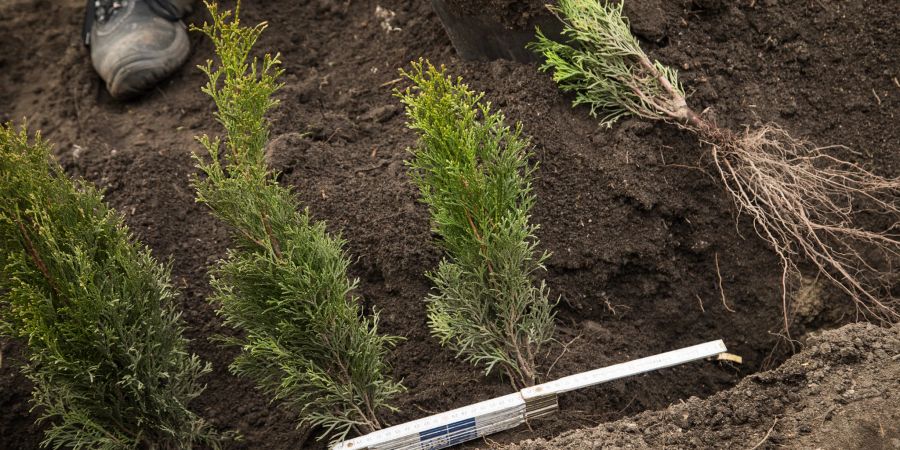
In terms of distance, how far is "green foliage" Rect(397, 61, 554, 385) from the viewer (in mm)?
3576

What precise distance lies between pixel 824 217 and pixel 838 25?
3.51 ft

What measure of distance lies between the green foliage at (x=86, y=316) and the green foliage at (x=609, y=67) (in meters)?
2.18

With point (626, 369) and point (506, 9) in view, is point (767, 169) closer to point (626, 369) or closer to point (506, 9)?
point (626, 369)

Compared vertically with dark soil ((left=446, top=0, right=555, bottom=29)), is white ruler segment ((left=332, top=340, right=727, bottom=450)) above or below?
below

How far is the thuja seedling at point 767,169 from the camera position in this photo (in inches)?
164

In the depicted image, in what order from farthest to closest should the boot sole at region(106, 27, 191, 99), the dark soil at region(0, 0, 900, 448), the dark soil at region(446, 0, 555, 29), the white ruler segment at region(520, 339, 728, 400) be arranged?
1. the boot sole at region(106, 27, 191, 99)
2. the dark soil at region(446, 0, 555, 29)
3. the dark soil at region(0, 0, 900, 448)
4. the white ruler segment at region(520, 339, 728, 400)

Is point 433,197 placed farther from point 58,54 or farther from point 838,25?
point 58,54

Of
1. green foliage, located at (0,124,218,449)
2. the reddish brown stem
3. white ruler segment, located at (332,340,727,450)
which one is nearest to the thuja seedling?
white ruler segment, located at (332,340,727,450)

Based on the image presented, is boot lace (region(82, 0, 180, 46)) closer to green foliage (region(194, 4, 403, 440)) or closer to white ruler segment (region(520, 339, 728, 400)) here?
green foliage (region(194, 4, 403, 440))

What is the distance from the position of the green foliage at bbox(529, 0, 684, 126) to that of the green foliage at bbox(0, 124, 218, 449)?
218cm

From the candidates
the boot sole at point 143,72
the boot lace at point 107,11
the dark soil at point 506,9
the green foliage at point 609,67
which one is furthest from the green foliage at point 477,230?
the boot lace at point 107,11

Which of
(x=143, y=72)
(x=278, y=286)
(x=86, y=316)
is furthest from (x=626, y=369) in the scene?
(x=143, y=72)

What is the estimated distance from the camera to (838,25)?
4.75 meters

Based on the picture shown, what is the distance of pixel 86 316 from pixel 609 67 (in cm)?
261
